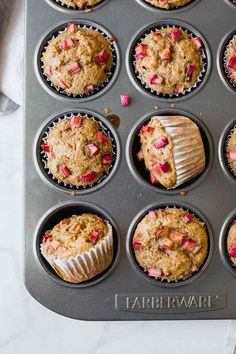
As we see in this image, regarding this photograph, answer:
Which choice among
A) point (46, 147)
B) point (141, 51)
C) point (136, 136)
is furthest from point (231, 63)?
point (46, 147)

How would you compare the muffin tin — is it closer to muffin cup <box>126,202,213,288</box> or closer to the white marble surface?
muffin cup <box>126,202,213,288</box>

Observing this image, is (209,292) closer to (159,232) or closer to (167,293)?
(167,293)

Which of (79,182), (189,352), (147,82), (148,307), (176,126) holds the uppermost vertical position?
(147,82)

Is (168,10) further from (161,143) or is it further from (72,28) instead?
(161,143)

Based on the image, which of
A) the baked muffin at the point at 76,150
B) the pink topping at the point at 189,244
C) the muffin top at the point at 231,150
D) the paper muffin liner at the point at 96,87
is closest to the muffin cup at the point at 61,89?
the paper muffin liner at the point at 96,87

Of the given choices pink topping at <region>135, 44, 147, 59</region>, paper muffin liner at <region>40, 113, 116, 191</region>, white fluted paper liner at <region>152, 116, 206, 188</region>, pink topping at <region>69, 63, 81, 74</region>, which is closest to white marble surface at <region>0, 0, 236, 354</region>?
paper muffin liner at <region>40, 113, 116, 191</region>

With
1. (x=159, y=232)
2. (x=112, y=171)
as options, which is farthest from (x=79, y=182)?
(x=159, y=232)
